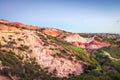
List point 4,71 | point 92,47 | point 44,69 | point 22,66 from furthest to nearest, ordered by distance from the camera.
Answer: point 92,47 < point 44,69 < point 22,66 < point 4,71

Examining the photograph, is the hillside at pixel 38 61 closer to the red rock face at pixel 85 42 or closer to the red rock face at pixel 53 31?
the red rock face at pixel 85 42

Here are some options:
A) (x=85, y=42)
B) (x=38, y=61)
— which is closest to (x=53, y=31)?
(x=85, y=42)

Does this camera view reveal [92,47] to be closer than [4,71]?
No

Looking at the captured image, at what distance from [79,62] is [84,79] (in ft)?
86.4

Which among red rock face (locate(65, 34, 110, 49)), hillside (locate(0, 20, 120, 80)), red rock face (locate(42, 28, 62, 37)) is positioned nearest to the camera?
hillside (locate(0, 20, 120, 80))

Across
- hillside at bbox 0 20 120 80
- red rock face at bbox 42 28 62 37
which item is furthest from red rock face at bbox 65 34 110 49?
hillside at bbox 0 20 120 80

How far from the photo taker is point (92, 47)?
4592 inches

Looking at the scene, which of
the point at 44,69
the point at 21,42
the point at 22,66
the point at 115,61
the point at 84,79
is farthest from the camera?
the point at 115,61

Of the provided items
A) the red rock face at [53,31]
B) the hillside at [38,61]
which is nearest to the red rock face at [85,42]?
the red rock face at [53,31]

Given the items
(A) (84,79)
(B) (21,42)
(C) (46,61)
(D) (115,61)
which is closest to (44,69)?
(C) (46,61)

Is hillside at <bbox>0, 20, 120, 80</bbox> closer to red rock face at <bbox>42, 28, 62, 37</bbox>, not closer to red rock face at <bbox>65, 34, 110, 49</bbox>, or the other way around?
red rock face at <bbox>65, 34, 110, 49</bbox>

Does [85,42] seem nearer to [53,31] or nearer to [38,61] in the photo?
[53,31]

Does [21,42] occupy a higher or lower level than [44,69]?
higher

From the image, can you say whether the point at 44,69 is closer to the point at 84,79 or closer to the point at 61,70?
the point at 61,70
